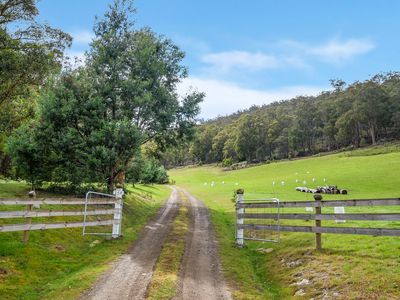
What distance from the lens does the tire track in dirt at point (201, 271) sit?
9.17 m

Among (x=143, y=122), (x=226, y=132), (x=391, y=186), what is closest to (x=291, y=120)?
(x=226, y=132)

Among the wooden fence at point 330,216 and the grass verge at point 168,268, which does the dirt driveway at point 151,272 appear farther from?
the wooden fence at point 330,216

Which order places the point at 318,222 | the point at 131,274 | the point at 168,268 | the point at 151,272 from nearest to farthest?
the point at 131,274 < the point at 151,272 < the point at 168,268 < the point at 318,222

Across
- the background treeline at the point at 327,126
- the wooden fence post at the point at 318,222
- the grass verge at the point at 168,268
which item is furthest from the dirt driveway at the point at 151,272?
the background treeline at the point at 327,126

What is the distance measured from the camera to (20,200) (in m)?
11.3

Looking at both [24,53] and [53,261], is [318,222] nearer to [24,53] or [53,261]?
[53,261]

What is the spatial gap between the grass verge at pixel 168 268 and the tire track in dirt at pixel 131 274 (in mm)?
188

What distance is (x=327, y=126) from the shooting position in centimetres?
11425

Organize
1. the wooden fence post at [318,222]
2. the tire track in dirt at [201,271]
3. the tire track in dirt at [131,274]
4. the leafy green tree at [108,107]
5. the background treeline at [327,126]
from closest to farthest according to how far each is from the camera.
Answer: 1. the tire track in dirt at [131,274]
2. the tire track in dirt at [201,271]
3. the wooden fence post at [318,222]
4. the leafy green tree at [108,107]
5. the background treeline at [327,126]

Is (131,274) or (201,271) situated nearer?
(131,274)

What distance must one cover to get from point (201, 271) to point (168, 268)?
0.97m

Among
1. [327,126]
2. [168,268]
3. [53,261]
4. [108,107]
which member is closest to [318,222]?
[168,268]

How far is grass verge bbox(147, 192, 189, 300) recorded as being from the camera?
8.98 meters

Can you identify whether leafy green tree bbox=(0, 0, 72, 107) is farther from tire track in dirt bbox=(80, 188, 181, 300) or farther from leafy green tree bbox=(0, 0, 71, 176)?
tire track in dirt bbox=(80, 188, 181, 300)
